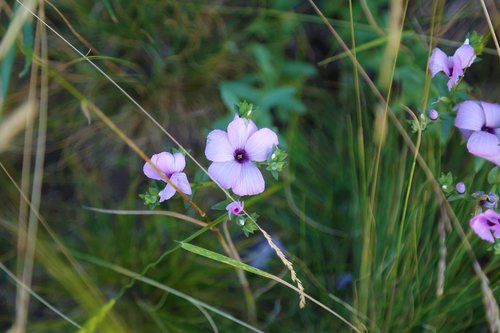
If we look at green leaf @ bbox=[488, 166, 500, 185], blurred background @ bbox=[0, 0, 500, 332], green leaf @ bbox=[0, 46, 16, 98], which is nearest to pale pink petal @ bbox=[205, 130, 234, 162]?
blurred background @ bbox=[0, 0, 500, 332]

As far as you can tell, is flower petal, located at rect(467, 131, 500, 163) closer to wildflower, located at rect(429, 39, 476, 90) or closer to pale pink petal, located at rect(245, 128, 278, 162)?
wildflower, located at rect(429, 39, 476, 90)

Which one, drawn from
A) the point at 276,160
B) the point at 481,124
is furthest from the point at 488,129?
the point at 276,160

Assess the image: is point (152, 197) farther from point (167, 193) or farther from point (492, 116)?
→ point (492, 116)

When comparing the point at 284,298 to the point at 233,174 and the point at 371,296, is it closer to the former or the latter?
the point at 371,296

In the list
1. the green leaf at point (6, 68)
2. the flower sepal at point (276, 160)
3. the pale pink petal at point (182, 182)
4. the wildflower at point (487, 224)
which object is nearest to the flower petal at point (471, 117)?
the wildflower at point (487, 224)

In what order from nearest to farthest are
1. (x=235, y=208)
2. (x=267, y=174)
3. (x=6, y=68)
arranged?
1. (x=235, y=208)
2. (x=6, y=68)
3. (x=267, y=174)

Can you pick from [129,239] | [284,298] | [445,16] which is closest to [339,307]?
[284,298]
